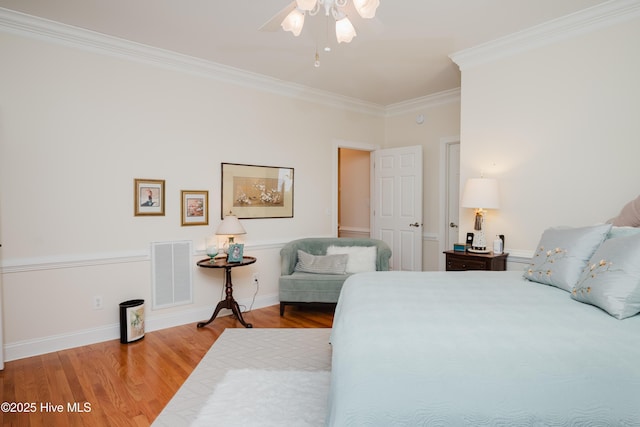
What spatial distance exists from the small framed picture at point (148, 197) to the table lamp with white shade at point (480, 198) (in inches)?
120

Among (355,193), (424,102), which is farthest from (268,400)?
(355,193)

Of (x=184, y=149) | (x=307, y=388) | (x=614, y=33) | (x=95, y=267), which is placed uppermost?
(x=614, y=33)

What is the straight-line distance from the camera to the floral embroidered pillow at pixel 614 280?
1678mm

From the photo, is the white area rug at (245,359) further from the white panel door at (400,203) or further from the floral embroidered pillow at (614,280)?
the white panel door at (400,203)

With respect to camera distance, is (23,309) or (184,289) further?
(184,289)

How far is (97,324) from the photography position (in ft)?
11.3

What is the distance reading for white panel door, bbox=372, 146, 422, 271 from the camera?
17.3 feet

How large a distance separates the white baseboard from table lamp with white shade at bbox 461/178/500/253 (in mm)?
2712

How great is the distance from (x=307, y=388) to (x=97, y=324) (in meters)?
2.20

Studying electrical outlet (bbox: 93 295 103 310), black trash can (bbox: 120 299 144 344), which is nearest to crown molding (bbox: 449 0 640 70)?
black trash can (bbox: 120 299 144 344)

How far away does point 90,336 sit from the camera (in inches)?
134

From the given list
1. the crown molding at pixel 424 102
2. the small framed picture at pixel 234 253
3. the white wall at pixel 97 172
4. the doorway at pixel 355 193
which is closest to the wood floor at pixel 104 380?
the white wall at pixel 97 172

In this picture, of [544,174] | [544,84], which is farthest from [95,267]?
[544,84]

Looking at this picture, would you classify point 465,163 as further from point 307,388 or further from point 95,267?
point 95,267
